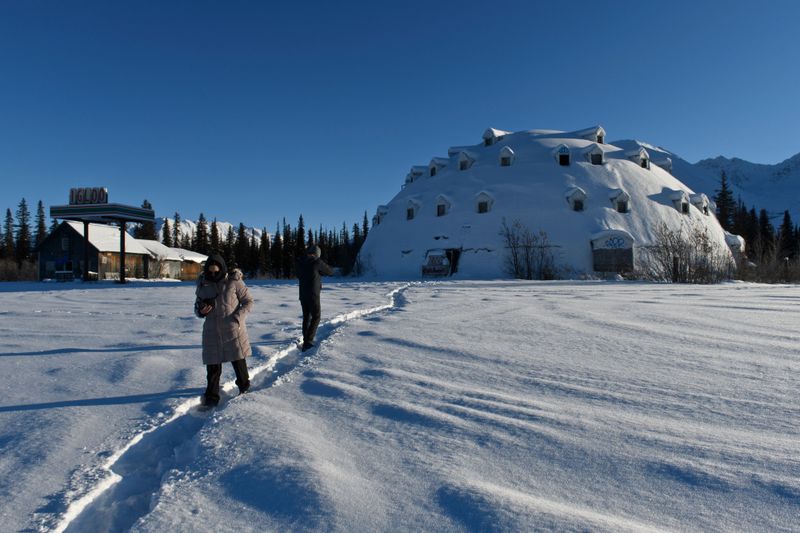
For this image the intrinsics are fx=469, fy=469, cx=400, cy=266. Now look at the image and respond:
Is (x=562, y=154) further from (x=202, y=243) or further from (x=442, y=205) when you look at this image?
(x=202, y=243)

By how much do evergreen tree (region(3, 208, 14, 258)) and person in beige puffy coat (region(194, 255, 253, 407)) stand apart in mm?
73441

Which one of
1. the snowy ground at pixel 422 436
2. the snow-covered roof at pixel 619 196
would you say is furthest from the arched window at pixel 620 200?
the snowy ground at pixel 422 436

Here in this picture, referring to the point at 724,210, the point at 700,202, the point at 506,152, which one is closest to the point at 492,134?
the point at 506,152

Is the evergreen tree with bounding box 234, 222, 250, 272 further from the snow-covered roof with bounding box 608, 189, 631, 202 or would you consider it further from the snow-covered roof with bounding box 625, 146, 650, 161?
the snow-covered roof with bounding box 608, 189, 631, 202

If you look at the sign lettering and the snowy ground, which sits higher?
the sign lettering

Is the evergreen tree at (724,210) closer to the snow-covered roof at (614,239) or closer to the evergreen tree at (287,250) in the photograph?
the snow-covered roof at (614,239)

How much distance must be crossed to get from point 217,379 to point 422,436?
7.86ft

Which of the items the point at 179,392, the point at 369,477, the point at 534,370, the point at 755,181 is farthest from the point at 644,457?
the point at 755,181

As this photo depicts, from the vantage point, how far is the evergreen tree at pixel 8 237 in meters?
63.5

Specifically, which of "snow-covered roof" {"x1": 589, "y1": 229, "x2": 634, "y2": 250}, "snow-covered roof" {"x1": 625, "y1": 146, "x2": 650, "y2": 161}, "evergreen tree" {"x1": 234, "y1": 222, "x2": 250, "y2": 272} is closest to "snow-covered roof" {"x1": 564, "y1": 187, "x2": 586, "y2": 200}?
"snow-covered roof" {"x1": 589, "y1": 229, "x2": 634, "y2": 250}

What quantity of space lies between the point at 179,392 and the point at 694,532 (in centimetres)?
445

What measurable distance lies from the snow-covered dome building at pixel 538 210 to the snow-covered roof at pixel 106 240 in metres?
21.6

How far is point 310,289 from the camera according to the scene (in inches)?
295

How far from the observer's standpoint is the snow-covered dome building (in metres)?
30.2
